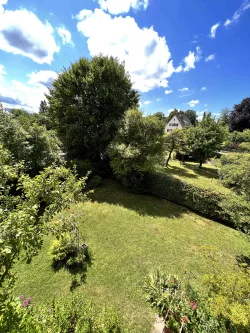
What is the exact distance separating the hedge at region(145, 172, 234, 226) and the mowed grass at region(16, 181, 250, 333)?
0.60 metres

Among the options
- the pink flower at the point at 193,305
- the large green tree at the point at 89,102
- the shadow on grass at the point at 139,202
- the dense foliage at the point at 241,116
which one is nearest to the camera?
the pink flower at the point at 193,305

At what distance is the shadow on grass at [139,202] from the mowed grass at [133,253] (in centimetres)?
7

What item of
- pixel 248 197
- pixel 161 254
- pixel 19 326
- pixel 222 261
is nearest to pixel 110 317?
pixel 19 326

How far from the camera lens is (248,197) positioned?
7.75 m

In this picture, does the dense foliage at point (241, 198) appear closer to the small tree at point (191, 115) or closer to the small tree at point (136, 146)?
the small tree at point (136, 146)

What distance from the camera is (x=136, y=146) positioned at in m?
13.8

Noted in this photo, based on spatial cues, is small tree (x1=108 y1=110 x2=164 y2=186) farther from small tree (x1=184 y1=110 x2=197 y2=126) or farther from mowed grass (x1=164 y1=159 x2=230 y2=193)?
small tree (x1=184 y1=110 x2=197 y2=126)

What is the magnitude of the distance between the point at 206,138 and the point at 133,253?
641 inches

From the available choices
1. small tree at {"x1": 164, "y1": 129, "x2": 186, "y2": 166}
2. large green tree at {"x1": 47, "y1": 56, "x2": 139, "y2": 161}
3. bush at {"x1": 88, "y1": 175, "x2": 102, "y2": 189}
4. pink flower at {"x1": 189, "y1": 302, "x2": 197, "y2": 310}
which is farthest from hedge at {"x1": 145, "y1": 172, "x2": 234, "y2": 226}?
pink flower at {"x1": 189, "y1": 302, "x2": 197, "y2": 310}

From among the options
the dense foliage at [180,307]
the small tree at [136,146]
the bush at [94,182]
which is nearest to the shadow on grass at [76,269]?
the dense foliage at [180,307]

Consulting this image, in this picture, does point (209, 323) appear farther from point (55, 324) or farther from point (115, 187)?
point (115, 187)

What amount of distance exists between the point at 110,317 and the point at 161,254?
386 cm

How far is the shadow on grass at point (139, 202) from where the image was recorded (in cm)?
1181

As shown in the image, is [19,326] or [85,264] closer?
[19,326]
